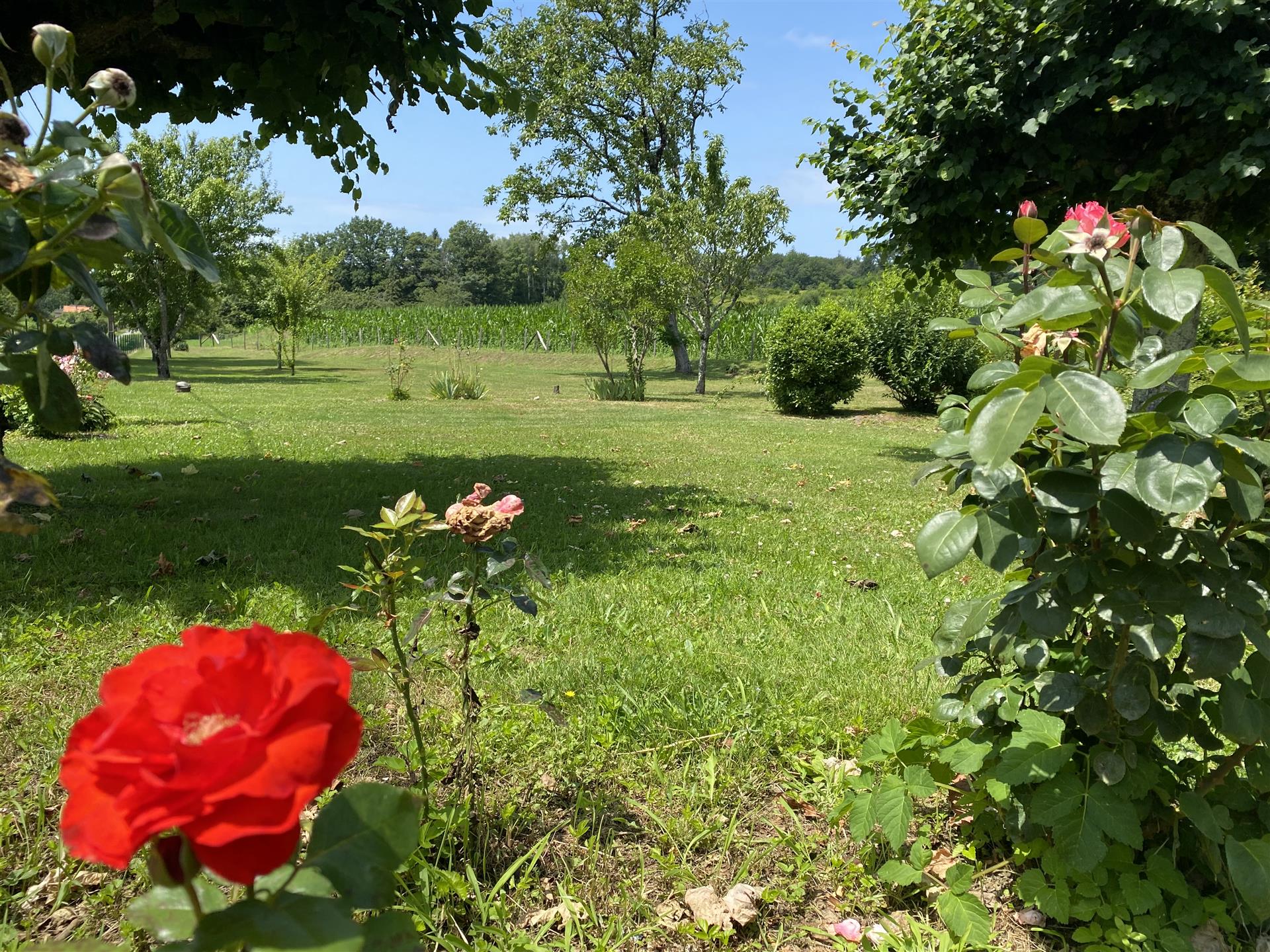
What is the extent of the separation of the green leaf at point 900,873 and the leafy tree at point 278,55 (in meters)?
4.16

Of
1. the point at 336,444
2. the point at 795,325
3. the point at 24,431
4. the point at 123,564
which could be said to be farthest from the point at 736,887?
the point at 795,325

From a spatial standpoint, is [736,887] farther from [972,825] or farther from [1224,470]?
[1224,470]

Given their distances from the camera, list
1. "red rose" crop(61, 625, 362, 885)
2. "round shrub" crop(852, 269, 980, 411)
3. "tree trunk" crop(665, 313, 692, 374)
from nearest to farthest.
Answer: "red rose" crop(61, 625, 362, 885), "round shrub" crop(852, 269, 980, 411), "tree trunk" crop(665, 313, 692, 374)

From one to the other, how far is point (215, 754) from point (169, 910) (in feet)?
0.98

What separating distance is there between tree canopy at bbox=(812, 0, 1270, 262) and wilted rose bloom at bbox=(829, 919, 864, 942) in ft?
20.0

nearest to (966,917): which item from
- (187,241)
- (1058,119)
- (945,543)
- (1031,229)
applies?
(945,543)

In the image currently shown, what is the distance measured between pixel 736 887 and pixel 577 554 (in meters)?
2.64

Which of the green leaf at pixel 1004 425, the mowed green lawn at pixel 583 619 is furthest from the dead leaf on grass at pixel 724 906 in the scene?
the green leaf at pixel 1004 425

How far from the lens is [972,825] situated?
5.90 ft

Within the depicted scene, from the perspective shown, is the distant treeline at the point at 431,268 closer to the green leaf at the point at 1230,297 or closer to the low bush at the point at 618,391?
the low bush at the point at 618,391

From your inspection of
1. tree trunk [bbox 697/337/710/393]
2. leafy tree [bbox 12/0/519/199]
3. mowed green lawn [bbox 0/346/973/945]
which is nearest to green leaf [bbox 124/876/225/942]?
mowed green lawn [bbox 0/346/973/945]

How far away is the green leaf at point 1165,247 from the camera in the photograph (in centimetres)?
118

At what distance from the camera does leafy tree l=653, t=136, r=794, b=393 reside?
19078 millimetres

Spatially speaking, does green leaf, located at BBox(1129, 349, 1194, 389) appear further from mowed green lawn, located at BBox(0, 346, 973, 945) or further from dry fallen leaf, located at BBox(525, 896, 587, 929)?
dry fallen leaf, located at BBox(525, 896, 587, 929)
